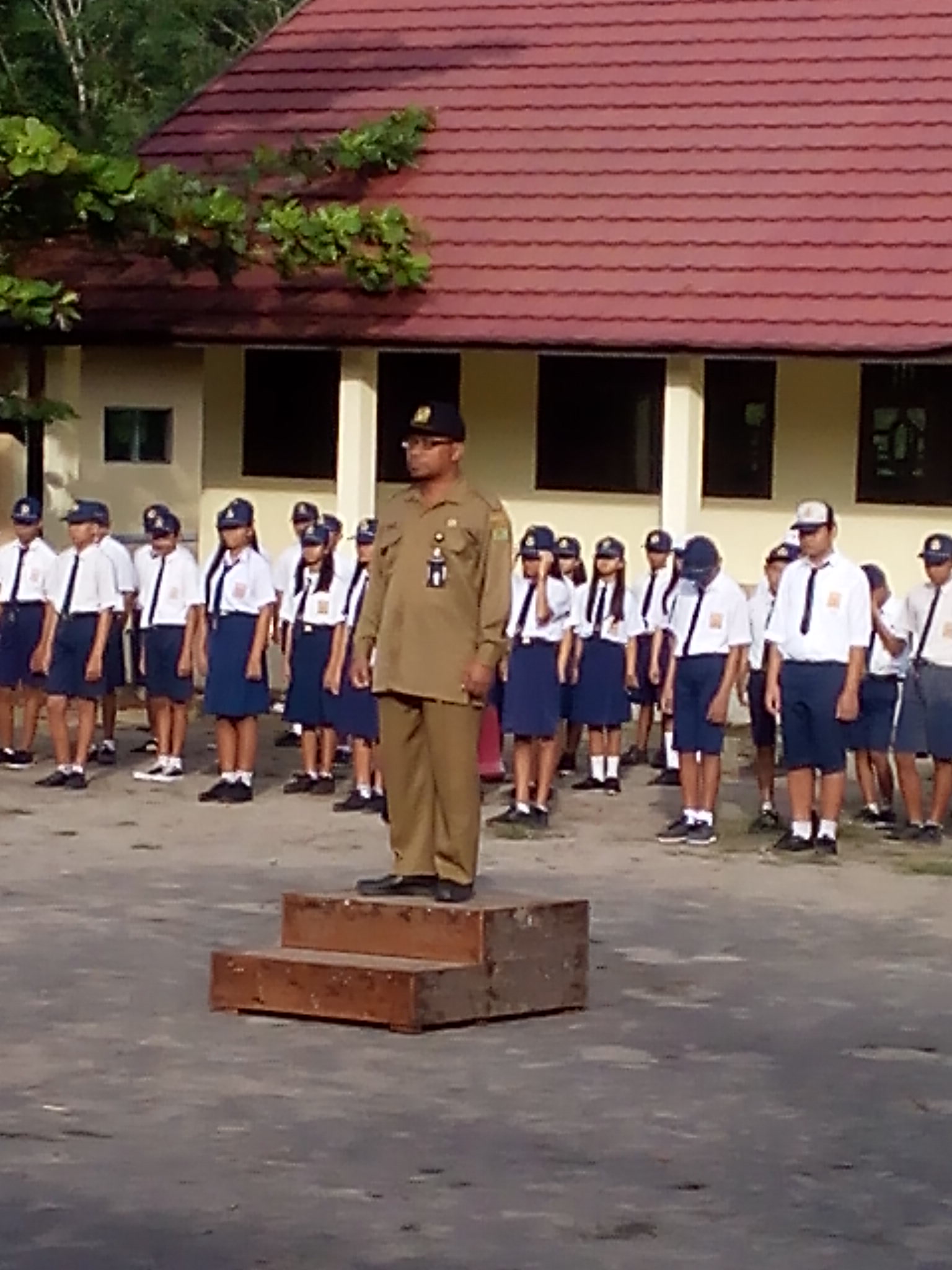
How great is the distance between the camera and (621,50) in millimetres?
26359

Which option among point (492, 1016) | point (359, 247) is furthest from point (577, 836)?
point (359, 247)

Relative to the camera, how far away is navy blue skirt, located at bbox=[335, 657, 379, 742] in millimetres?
17984

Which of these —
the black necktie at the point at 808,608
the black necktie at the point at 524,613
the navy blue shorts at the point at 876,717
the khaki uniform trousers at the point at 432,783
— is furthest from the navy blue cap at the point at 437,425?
the navy blue shorts at the point at 876,717

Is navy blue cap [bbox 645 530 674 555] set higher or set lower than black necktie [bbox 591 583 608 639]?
higher

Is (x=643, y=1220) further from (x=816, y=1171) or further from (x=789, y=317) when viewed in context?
(x=789, y=317)

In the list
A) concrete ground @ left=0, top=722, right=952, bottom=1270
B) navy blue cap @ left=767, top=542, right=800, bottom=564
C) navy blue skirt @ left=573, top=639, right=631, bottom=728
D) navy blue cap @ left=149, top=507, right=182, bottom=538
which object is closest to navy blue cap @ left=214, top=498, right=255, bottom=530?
navy blue cap @ left=149, top=507, right=182, bottom=538

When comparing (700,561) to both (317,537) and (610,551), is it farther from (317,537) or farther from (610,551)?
(317,537)

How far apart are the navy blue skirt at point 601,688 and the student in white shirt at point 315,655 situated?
1669 mm

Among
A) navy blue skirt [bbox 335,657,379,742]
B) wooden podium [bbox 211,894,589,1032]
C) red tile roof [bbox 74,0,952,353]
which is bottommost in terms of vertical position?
wooden podium [bbox 211,894,589,1032]

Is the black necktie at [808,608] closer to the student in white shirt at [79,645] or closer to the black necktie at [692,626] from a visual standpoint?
the black necktie at [692,626]

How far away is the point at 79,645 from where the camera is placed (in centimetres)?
1902

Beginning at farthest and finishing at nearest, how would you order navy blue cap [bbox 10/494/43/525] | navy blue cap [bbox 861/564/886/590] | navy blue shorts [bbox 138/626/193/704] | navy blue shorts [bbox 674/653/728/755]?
navy blue cap [bbox 10/494/43/525], navy blue shorts [bbox 138/626/193/704], navy blue cap [bbox 861/564/886/590], navy blue shorts [bbox 674/653/728/755]

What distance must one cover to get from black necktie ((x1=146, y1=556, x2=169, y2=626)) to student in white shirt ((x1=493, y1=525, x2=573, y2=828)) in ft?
8.15

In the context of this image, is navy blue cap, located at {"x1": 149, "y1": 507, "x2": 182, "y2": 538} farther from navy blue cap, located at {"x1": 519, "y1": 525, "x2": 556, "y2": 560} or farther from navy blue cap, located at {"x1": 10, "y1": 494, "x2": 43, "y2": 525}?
navy blue cap, located at {"x1": 519, "y1": 525, "x2": 556, "y2": 560}
